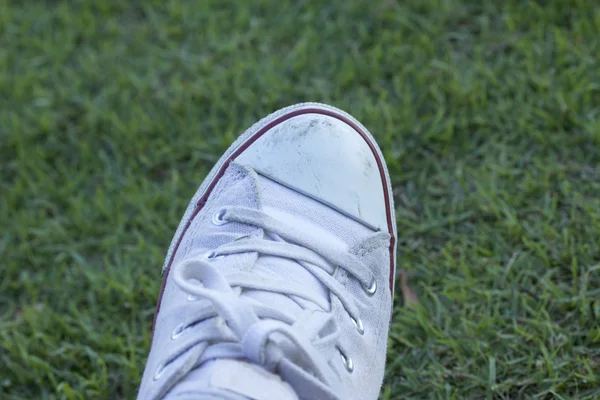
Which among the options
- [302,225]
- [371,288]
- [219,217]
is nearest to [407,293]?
[371,288]

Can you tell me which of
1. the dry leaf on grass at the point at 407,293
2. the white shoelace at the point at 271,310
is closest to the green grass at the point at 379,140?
the dry leaf on grass at the point at 407,293

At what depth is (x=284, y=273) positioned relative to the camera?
1.48m

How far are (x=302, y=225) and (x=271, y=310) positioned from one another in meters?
0.26

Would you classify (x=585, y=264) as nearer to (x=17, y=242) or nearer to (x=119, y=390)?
(x=119, y=390)

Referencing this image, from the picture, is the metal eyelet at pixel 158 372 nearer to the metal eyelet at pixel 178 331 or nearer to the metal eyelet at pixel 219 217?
the metal eyelet at pixel 178 331

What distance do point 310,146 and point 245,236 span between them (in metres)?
0.27

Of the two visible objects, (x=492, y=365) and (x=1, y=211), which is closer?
(x=492, y=365)

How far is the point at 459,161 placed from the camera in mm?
2111

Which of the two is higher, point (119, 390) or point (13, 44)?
point (13, 44)

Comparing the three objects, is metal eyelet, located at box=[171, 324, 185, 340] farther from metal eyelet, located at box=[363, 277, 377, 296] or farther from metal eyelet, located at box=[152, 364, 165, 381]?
metal eyelet, located at box=[363, 277, 377, 296]

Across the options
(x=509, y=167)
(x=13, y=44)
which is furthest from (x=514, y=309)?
(x=13, y=44)

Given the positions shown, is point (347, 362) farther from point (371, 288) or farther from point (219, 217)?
point (219, 217)

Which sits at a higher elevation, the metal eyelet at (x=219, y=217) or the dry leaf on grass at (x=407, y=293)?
the metal eyelet at (x=219, y=217)

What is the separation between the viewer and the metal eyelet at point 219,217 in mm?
1599
